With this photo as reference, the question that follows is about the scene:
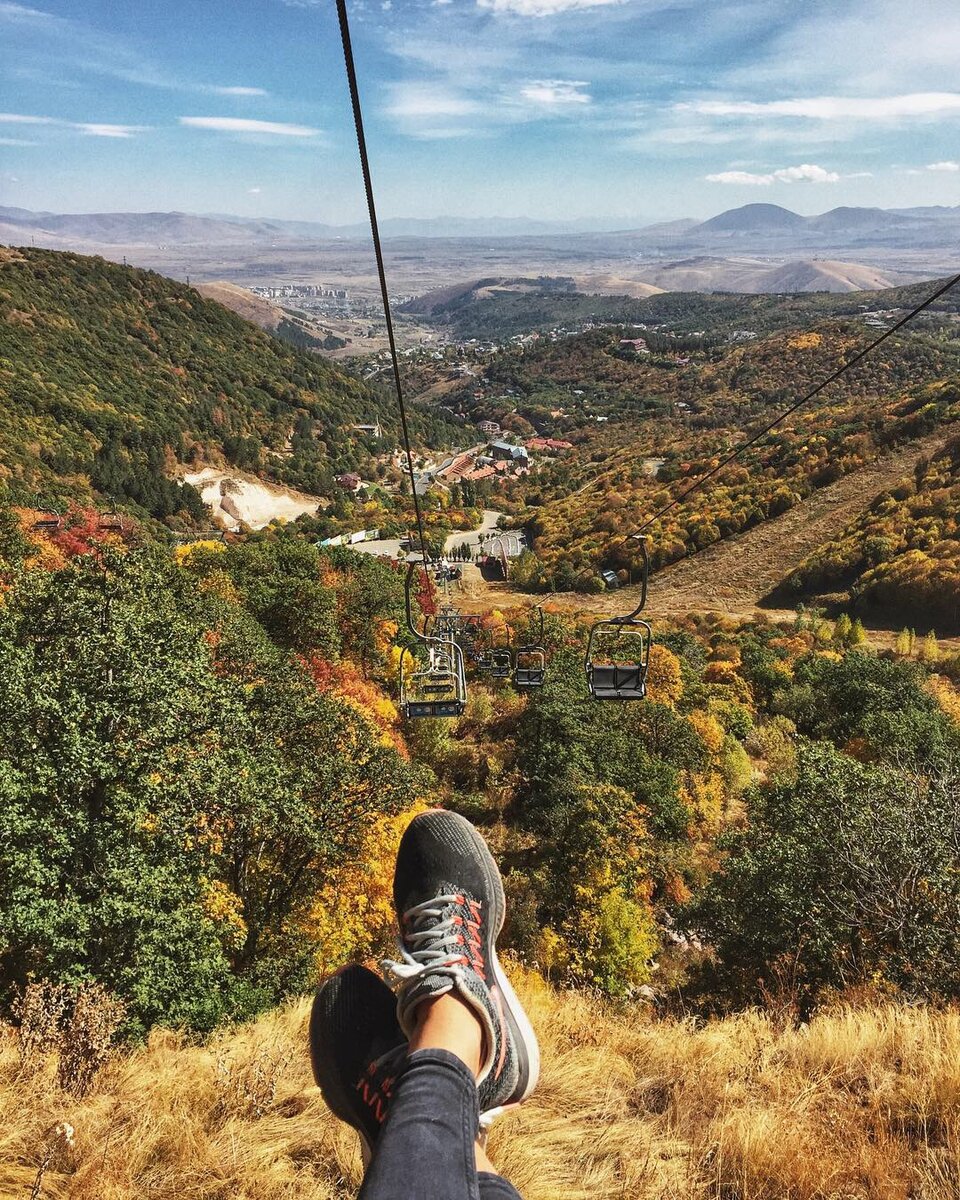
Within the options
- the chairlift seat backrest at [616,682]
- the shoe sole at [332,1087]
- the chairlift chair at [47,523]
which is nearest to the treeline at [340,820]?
the chairlift seat backrest at [616,682]

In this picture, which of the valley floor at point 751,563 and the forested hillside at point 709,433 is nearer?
the valley floor at point 751,563

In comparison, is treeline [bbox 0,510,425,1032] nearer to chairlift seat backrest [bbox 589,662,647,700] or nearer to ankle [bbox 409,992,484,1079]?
chairlift seat backrest [bbox 589,662,647,700]

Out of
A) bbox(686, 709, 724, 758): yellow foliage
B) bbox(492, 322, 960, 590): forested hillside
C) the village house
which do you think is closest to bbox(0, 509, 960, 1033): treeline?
bbox(686, 709, 724, 758): yellow foliage

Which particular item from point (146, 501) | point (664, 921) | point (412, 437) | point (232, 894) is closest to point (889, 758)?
point (664, 921)

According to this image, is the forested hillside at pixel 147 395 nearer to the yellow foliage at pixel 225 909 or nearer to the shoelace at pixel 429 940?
the yellow foliage at pixel 225 909

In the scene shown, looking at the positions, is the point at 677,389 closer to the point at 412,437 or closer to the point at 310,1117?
the point at 412,437

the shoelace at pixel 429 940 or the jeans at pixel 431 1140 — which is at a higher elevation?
the jeans at pixel 431 1140
